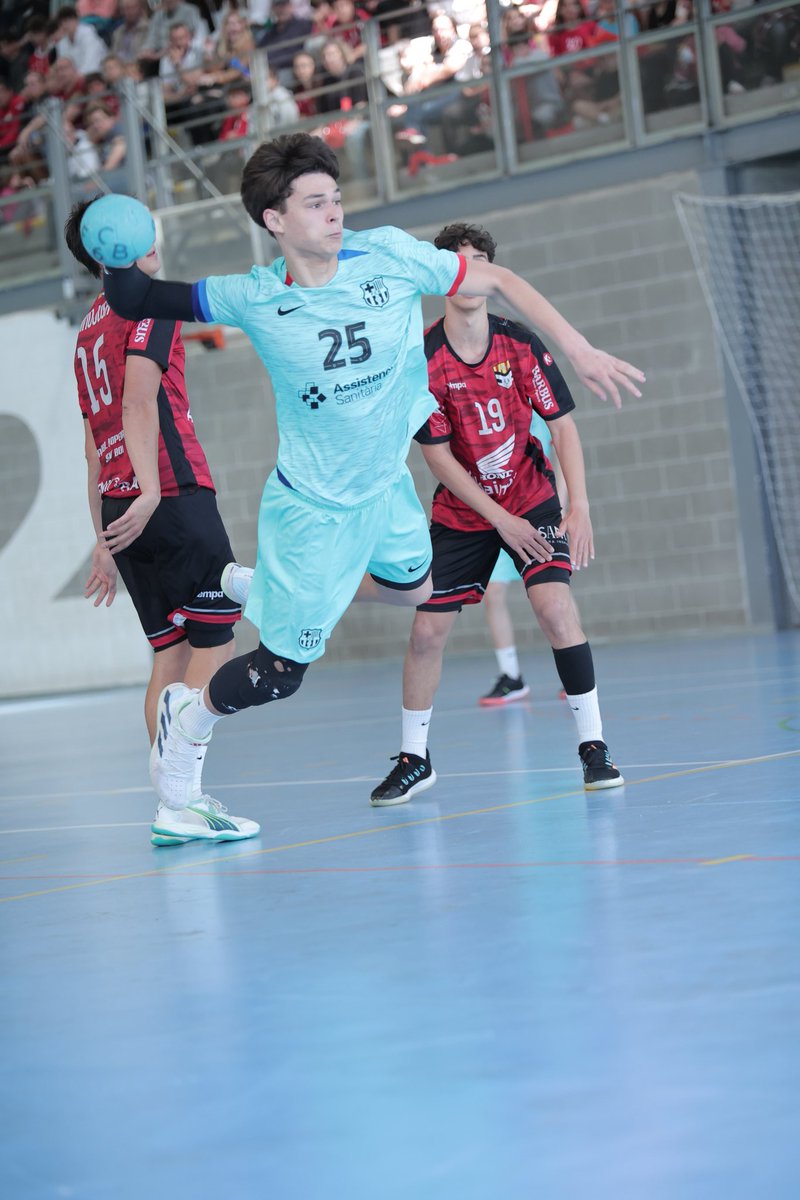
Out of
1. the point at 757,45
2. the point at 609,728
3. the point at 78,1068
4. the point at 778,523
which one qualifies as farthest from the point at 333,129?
the point at 78,1068

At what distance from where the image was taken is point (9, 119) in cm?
1531

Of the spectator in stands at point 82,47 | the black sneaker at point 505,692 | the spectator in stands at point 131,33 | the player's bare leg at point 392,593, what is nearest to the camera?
the player's bare leg at point 392,593

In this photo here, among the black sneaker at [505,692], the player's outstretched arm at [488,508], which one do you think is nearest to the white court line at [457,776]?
the player's outstretched arm at [488,508]

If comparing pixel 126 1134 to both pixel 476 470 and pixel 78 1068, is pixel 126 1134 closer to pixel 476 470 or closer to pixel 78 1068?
pixel 78 1068

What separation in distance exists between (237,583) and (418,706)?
832 mm

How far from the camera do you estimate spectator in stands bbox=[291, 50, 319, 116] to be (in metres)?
13.2

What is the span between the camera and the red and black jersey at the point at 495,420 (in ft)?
17.1

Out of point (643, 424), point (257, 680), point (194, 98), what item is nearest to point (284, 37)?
point (194, 98)

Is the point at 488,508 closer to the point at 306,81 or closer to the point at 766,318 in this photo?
the point at 766,318

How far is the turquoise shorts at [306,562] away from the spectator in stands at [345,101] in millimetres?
9355

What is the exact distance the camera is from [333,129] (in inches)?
513

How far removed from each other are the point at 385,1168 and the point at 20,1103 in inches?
24.6

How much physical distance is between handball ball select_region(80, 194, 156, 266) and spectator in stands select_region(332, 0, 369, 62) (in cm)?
965

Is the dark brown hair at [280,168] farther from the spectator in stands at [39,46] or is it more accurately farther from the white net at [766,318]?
the spectator in stands at [39,46]
